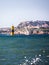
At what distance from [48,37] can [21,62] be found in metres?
9.09

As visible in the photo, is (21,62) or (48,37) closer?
(21,62)

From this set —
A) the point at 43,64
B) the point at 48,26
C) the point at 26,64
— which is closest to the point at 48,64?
the point at 43,64

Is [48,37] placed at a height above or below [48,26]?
below

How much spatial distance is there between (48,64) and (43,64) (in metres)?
0.11

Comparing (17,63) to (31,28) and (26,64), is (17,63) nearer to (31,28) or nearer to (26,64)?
(26,64)

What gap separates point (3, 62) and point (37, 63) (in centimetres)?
85

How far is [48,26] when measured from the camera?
1012 cm

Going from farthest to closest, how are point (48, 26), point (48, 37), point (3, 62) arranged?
point (48, 37), point (48, 26), point (3, 62)

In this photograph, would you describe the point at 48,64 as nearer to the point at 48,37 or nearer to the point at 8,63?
the point at 8,63

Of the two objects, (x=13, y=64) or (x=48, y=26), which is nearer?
(x=13, y=64)

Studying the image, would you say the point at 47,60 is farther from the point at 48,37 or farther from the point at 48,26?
the point at 48,37

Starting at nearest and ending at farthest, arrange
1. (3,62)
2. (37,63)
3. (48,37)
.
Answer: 1. (37,63)
2. (3,62)
3. (48,37)

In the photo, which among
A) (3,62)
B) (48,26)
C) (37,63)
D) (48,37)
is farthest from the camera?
(48,37)

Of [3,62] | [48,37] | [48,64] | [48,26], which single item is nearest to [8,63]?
[3,62]
